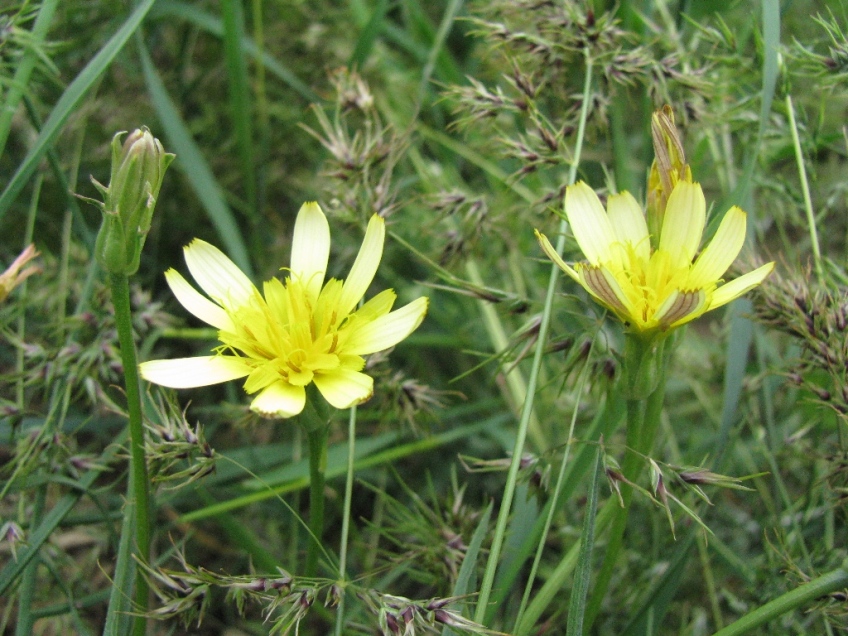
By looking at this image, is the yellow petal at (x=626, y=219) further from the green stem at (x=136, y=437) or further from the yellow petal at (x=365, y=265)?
the green stem at (x=136, y=437)

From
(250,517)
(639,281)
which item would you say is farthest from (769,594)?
(250,517)

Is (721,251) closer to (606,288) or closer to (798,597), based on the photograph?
(606,288)

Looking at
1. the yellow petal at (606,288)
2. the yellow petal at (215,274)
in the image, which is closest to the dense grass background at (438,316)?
the yellow petal at (606,288)

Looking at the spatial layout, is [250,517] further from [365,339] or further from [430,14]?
[430,14]

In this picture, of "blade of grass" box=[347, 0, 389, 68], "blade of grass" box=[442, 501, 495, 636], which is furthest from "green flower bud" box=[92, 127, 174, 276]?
"blade of grass" box=[347, 0, 389, 68]

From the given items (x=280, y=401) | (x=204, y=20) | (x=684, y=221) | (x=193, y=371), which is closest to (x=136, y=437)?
(x=193, y=371)

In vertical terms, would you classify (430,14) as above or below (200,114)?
above

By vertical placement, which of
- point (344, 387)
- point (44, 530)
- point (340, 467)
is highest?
point (344, 387)
